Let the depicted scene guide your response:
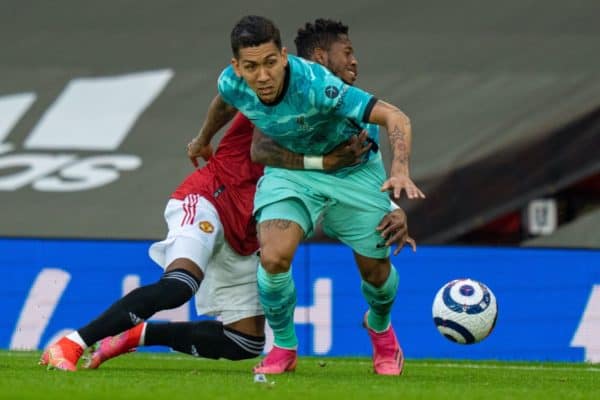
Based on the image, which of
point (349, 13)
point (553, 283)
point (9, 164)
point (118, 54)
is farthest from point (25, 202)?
point (553, 283)

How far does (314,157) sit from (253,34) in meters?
0.69

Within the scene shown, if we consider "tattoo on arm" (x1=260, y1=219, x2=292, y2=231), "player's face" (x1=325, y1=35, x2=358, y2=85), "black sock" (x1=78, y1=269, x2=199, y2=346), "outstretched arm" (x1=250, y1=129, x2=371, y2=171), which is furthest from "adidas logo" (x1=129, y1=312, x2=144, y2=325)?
"player's face" (x1=325, y1=35, x2=358, y2=85)

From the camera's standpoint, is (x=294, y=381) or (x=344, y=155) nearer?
(x=294, y=381)

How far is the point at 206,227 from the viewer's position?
273 inches

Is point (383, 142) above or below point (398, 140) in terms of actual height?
below

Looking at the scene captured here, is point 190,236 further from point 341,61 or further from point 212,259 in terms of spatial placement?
point 341,61

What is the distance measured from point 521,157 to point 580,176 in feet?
1.54

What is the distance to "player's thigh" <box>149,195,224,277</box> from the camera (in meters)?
6.77

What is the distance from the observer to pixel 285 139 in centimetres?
673

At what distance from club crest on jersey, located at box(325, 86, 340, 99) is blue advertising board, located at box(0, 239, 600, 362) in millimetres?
3100

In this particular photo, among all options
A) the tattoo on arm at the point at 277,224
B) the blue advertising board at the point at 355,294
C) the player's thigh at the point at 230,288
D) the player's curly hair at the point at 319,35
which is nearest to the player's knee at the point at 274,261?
the tattoo on arm at the point at 277,224

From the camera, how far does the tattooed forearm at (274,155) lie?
6.82 meters

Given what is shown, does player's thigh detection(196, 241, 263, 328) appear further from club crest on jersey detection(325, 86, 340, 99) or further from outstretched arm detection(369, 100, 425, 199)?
outstretched arm detection(369, 100, 425, 199)

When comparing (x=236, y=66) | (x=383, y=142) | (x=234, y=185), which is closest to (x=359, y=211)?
(x=234, y=185)
